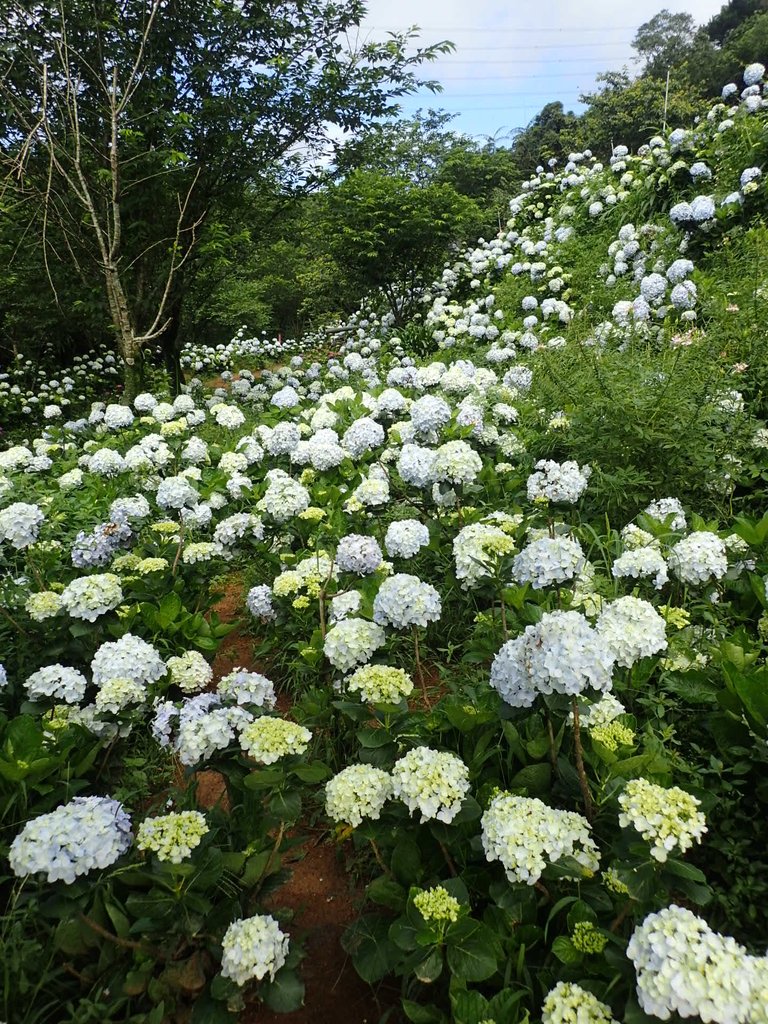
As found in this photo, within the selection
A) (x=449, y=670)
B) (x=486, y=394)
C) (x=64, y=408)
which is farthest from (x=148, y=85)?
(x=449, y=670)

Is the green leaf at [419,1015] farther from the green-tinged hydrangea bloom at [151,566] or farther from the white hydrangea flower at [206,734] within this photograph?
the green-tinged hydrangea bloom at [151,566]

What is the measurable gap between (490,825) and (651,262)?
6.54 m

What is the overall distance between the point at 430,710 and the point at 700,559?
1.07 metres

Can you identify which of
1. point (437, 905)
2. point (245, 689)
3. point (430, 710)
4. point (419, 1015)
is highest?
point (245, 689)

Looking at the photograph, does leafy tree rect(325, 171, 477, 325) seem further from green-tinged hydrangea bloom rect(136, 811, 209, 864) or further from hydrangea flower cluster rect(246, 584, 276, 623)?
green-tinged hydrangea bloom rect(136, 811, 209, 864)

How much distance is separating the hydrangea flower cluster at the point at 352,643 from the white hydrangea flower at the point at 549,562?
474 mm

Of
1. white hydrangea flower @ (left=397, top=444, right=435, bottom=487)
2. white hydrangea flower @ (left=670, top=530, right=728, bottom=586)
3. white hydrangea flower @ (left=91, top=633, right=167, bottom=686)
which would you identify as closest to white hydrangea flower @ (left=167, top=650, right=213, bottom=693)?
white hydrangea flower @ (left=91, top=633, right=167, bottom=686)

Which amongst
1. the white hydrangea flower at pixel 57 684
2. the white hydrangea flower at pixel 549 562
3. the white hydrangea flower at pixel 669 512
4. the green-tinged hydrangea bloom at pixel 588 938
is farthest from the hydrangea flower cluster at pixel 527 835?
Answer: the white hydrangea flower at pixel 669 512

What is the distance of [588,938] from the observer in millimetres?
1315

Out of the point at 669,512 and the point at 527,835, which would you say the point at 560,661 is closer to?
the point at 527,835

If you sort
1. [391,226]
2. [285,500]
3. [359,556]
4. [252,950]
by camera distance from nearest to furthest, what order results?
[252,950] < [359,556] < [285,500] < [391,226]

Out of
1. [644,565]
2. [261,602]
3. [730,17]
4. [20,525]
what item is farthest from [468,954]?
[730,17]

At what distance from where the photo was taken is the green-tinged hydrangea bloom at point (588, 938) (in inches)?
51.1

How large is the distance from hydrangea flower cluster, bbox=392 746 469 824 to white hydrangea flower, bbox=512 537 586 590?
1.93 feet
